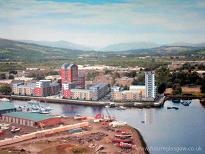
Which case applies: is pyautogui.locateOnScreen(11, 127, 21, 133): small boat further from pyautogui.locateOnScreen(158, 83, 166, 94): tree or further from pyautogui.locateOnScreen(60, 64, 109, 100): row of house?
pyautogui.locateOnScreen(158, 83, 166, 94): tree

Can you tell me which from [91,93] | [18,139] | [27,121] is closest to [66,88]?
[91,93]

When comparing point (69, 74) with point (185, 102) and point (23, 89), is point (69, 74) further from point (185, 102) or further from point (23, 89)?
point (185, 102)

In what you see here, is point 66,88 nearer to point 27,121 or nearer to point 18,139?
point 27,121

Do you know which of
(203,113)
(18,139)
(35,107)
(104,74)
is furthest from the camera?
(104,74)

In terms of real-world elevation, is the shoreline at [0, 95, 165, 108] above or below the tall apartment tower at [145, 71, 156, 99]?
below

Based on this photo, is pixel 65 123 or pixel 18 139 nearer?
pixel 18 139

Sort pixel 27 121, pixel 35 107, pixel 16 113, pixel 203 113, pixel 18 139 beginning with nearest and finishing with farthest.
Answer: pixel 18 139 → pixel 27 121 → pixel 16 113 → pixel 203 113 → pixel 35 107

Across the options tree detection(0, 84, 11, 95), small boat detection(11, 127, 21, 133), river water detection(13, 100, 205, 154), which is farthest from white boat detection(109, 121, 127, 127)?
tree detection(0, 84, 11, 95)

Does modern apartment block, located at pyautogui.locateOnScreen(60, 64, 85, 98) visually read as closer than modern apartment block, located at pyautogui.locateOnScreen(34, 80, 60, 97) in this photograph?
Yes
